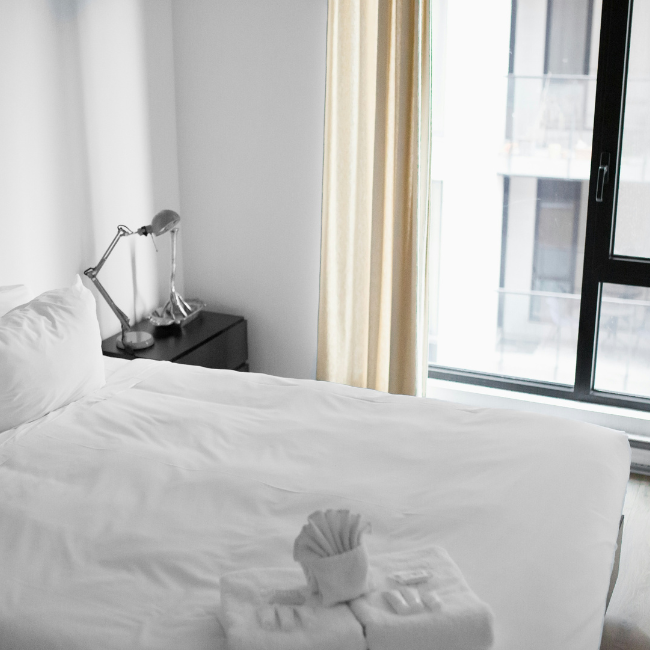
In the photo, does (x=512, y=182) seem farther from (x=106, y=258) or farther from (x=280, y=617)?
(x=280, y=617)

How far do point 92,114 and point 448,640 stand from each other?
245 cm

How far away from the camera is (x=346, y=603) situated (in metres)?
1.39

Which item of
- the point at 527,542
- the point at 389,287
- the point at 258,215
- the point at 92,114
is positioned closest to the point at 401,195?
the point at 389,287

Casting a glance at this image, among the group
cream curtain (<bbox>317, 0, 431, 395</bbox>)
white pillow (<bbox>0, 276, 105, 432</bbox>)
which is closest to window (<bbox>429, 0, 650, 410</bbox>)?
cream curtain (<bbox>317, 0, 431, 395</bbox>)

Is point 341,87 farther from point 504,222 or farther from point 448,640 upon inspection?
point 448,640

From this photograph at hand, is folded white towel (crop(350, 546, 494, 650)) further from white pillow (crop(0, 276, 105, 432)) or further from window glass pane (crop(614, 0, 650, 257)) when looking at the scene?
window glass pane (crop(614, 0, 650, 257))

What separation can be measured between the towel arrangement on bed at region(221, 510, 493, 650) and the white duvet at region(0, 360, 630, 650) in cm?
8

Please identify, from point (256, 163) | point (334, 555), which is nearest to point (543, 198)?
point (256, 163)

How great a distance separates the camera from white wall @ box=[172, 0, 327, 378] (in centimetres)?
334

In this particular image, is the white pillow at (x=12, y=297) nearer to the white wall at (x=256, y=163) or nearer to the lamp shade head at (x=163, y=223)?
the lamp shade head at (x=163, y=223)

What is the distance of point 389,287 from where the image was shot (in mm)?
3344

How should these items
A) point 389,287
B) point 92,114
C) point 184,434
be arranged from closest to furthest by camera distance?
point 184,434 → point 92,114 → point 389,287

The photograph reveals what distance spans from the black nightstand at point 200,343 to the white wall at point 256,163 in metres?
0.19

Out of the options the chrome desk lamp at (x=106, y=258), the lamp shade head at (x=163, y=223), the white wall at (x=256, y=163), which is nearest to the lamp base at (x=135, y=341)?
the chrome desk lamp at (x=106, y=258)
